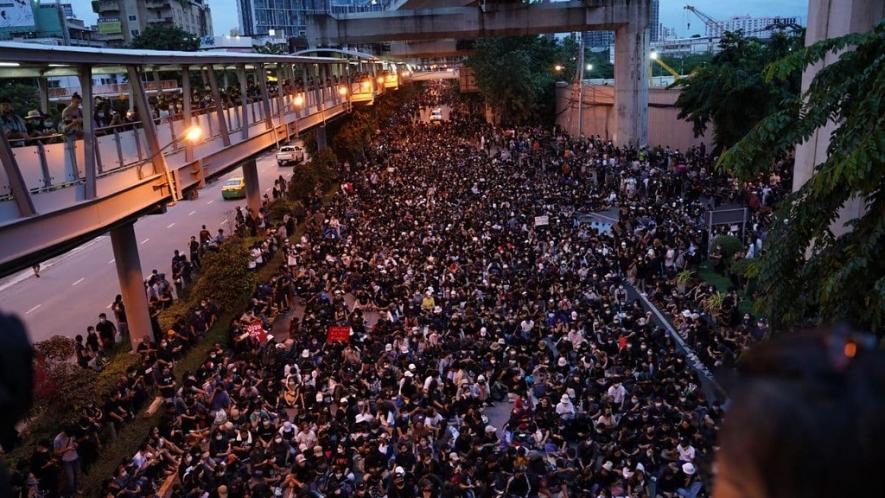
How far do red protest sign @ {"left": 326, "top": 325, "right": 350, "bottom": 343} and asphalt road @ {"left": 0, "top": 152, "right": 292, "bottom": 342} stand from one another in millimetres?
8597

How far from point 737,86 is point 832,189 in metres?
16.4

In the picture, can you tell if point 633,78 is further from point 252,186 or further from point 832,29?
point 832,29

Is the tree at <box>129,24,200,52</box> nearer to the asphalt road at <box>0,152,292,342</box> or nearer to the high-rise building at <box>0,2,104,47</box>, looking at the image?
the high-rise building at <box>0,2,104,47</box>

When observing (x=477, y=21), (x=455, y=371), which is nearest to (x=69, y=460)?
(x=455, y=371)

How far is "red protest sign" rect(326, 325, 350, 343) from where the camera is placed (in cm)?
1370

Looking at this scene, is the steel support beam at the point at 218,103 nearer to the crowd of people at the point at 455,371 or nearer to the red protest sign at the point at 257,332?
the crowd of people at the point at 455,371

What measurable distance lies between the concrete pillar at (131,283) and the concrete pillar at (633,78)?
28690 millimetres

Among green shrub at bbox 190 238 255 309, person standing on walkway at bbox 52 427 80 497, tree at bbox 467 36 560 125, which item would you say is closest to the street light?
green shrub at bbox 190 238 255 309

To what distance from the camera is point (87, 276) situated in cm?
2409

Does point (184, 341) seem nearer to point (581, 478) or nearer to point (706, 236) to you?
point (581, 478)

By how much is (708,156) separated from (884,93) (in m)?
25.5

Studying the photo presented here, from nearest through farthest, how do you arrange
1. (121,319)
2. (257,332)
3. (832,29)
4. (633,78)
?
(832,29)
(257,332)
(121,319)
(633,78)

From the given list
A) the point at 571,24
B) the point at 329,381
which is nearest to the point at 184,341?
the point at 329,381

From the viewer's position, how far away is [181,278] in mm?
19938
